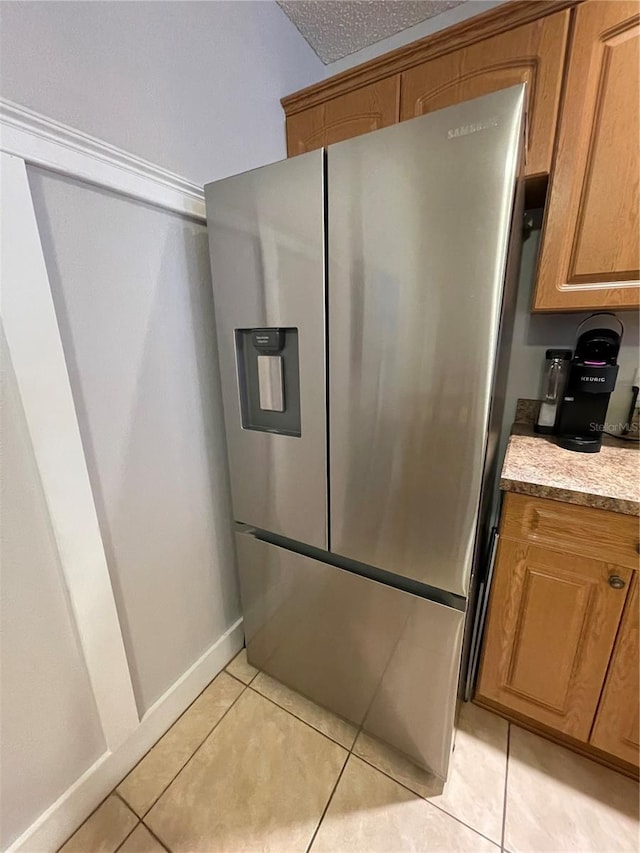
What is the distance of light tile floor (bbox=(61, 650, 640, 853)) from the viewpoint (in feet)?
3.32

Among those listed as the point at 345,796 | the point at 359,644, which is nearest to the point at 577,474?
the point at 359,644

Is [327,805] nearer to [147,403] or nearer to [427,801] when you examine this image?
[427,801]

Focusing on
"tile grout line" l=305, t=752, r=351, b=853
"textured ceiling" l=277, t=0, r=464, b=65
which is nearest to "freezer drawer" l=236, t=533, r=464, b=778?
"tile grout line" l=305, t=752, r=351, b=853

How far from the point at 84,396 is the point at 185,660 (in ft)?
3.41

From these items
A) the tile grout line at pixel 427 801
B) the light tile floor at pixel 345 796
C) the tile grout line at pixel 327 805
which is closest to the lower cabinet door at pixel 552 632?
the light tile floor at pixel 345 796

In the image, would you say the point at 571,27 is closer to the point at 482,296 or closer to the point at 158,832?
the point at 482,296

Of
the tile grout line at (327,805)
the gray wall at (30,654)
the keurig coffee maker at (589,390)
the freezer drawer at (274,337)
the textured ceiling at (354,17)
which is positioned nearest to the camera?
the gray wall at (30,654)

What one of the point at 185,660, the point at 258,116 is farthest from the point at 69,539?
the point at 258,116

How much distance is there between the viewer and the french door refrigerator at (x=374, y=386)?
0.76 m

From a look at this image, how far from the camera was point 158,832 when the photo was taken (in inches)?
40.9

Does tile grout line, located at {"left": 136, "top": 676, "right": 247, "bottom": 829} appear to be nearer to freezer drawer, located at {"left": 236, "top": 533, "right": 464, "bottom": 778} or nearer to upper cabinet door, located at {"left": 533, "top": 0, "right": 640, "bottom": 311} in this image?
freezer drawer, located at {"left": 236, "top": 533, "right": 464, "bottom": 778}

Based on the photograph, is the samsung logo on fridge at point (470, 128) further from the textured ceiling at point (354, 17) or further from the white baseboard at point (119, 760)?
the white baseboard at point (119, 760)

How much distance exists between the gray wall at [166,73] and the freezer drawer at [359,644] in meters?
1.24

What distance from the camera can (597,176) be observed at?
3.35ft
